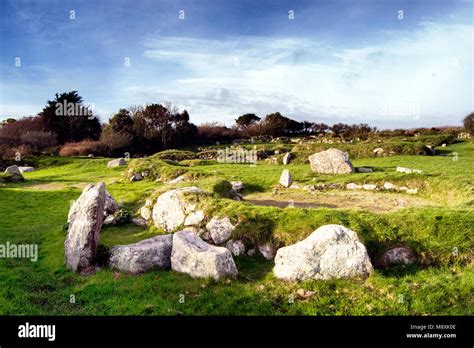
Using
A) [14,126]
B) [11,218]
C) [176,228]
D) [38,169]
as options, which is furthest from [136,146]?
[176,228]

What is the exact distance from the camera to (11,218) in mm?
22125

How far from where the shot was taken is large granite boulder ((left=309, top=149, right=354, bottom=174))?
3025cm

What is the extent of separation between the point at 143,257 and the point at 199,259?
2174mm

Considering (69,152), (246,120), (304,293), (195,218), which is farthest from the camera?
(246,120)

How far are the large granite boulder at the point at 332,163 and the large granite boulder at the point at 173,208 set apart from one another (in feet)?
52.7

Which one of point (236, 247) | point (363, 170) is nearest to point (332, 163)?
point (363, 170)

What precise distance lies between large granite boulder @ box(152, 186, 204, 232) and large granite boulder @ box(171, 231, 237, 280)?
12.2 ft

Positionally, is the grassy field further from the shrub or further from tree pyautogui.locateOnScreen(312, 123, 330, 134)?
tree pyautogui.locateOnScreen(312, 123, 330, 134)

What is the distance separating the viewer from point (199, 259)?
11.4 m

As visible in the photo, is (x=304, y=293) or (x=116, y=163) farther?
(x=116, y=163)

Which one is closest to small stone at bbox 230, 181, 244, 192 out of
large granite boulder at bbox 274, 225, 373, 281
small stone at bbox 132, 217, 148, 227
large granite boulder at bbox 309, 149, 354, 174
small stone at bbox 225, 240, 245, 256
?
large granite boulder at bbox 309, 149, 354, 174

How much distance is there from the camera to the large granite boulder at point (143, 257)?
12.4 meters

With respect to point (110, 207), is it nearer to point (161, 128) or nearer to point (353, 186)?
point (353, 186)
